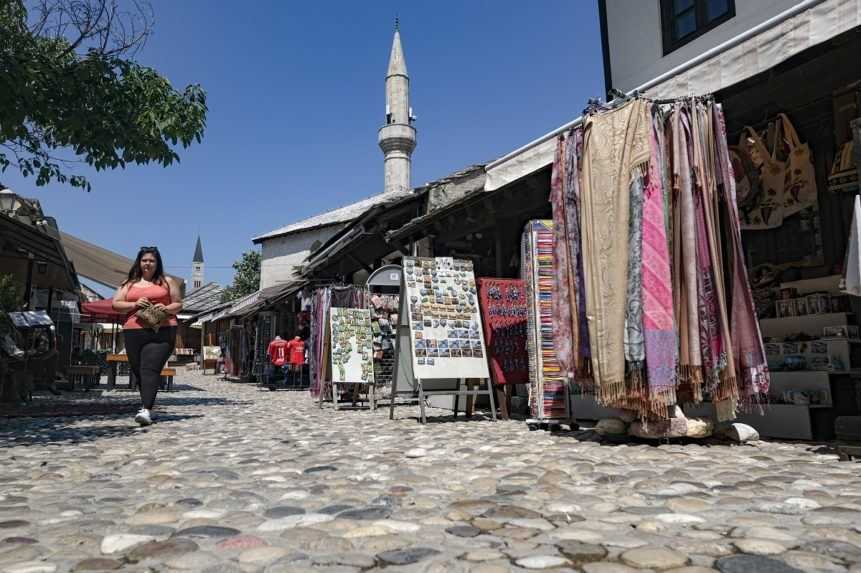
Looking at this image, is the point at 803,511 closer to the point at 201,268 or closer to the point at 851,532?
the point at 851,532

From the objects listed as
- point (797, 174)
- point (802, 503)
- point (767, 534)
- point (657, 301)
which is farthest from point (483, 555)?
point (797, 174)

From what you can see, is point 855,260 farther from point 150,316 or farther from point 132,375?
point 132,375

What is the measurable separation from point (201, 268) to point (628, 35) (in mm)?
125753

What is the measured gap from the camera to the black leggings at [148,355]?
620 cm

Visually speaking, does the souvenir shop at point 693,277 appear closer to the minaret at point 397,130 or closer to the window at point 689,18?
the window at point 689,18

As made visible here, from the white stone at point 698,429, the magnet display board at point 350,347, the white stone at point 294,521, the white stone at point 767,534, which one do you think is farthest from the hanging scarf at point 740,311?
the magnet display board at point 350,347

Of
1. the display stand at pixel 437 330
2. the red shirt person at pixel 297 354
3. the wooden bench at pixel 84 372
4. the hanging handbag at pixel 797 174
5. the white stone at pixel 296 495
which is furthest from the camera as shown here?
the red shirt person at pixel 297 354

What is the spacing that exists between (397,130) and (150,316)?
46716 millimetres

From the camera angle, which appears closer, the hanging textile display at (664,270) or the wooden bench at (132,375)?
the hanging textile display at (664,270)

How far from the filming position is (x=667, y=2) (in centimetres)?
800

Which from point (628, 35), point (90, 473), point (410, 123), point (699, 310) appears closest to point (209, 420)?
point (90, 473)

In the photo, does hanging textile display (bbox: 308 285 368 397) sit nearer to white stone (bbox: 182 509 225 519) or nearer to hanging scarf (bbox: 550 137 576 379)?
hanging scarf (bbox: 550 137 576 379)

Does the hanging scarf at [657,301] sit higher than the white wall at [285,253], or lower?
lower

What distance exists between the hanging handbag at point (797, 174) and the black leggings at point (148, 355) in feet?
20.5
